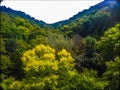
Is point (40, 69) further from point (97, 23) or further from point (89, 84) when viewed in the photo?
point (97, 23)

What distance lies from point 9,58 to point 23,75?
299cm

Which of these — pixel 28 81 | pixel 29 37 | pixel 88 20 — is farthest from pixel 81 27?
pixel 28 81

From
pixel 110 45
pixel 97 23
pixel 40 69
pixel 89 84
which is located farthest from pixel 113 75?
pixel 97 23

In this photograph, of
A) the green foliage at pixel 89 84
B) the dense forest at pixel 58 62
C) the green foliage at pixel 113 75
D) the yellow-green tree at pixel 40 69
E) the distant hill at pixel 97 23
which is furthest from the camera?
the distant hill at pixel 97 23

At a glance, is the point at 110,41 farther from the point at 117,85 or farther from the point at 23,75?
the point at 23,75

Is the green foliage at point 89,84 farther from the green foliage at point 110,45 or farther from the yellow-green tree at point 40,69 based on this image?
the green foliage at point 110,45

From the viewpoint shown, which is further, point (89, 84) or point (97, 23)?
point (97, 23)

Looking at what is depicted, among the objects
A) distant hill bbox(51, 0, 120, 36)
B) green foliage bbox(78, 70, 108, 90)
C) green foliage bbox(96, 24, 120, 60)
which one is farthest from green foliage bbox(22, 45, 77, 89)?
distant hill bbox(51, 0, 120, 36)

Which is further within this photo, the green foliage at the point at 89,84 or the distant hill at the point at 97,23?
the distant hill at the point at 97,23

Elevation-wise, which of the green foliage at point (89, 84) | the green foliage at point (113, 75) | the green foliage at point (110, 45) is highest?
the green foliage at point (110, 45)

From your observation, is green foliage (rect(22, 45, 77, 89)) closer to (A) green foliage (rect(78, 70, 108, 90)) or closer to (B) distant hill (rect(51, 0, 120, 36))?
(A) green foliage (rect(78, 70, 108, 90))

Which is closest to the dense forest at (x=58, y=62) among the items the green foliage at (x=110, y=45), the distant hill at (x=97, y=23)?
the green foliage at (x=110, y=45)

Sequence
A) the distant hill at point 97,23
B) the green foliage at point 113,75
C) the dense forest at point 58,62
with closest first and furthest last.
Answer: the green foliage at point 113,75 < the dense forest at point 58,62 < the distant hill at point 97,23

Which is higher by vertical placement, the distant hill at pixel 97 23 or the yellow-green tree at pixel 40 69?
the distant hill at pixel 97 23
